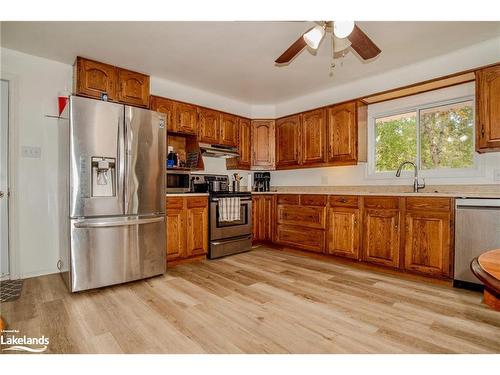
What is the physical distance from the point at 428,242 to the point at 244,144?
9.84ft

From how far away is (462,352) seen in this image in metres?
1.54

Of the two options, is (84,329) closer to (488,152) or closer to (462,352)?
(462,352)

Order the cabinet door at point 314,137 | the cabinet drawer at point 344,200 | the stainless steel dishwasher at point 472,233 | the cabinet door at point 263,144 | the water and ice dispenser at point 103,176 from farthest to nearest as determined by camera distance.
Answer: the cabinet door at point 263,144 → the cabinet door at point 314,137 → the cabinet drawer at point 344,200 → the water and ice dispenser at point 103,176 → the stainless steel dishwasher at point 472,233

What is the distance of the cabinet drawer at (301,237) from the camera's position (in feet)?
12.0

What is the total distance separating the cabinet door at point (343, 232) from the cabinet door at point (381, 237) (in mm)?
124

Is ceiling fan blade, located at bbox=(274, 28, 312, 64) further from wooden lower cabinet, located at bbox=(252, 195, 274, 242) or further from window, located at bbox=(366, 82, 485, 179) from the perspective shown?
wooden lower cabinet, located at bbox=(252, 195, 274, 242)

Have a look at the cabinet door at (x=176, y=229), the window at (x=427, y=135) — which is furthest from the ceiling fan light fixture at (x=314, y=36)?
the cabinet door at (x=176, y=229)

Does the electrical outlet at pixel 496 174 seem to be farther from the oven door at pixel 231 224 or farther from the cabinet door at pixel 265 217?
the oven door at pixel 231 224

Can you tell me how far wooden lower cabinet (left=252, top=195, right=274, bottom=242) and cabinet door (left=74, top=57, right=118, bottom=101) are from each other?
2.52 m

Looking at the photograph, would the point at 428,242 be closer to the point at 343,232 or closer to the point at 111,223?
the point at 343,232

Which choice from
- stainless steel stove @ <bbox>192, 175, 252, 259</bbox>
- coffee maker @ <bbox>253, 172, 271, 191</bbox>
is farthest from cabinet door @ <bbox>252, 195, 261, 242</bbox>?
coffee maker @ <bbox>253, 172, 271, 191</bbox>

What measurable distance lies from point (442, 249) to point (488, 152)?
1128 mm

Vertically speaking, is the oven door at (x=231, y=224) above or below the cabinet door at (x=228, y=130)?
below

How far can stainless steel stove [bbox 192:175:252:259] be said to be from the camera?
12.0 ft
